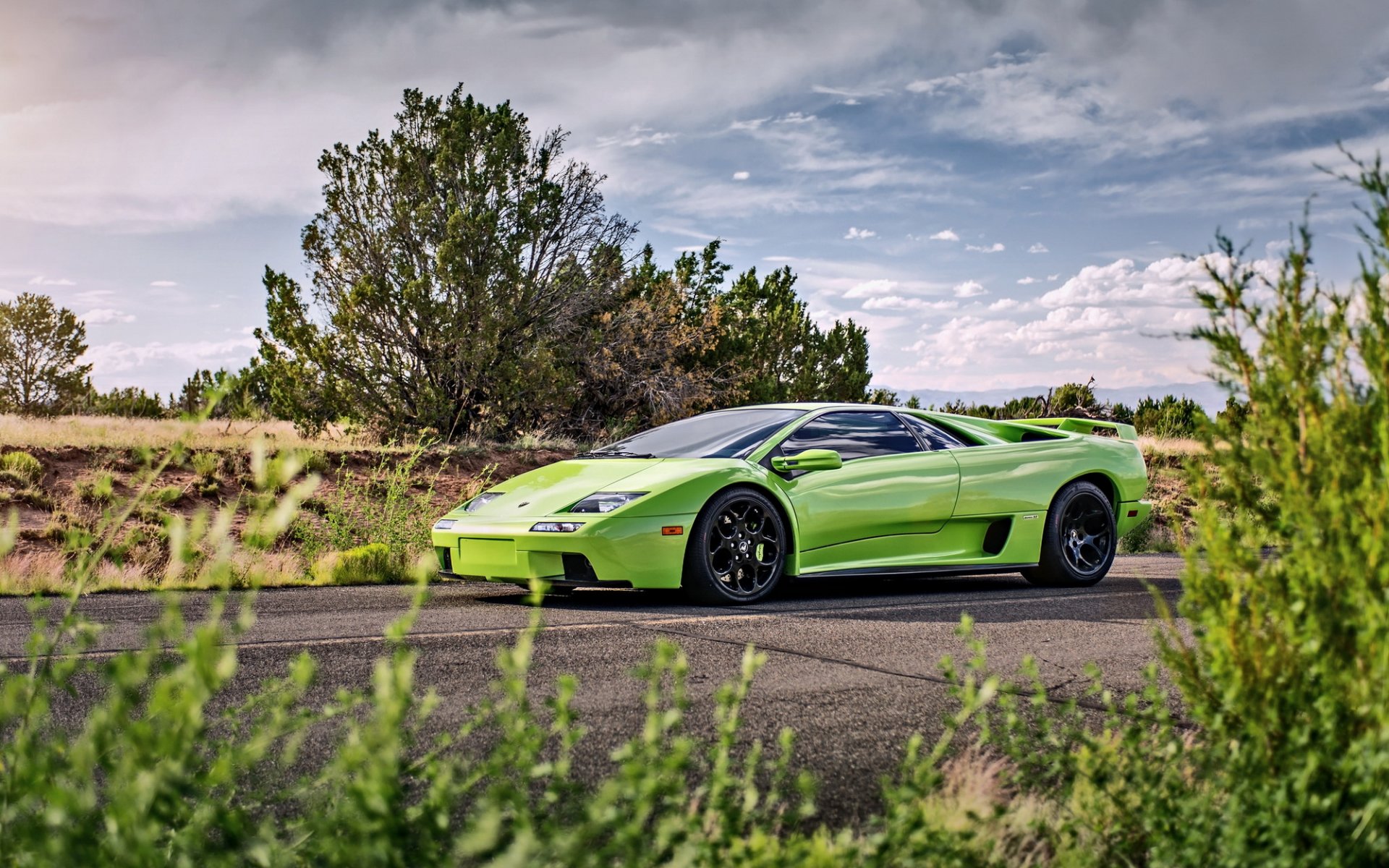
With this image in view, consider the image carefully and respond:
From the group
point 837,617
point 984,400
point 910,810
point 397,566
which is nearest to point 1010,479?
point 837,617

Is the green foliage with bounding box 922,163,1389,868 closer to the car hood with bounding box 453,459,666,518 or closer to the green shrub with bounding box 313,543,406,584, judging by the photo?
the car hood with bounding box 453,459,666,518

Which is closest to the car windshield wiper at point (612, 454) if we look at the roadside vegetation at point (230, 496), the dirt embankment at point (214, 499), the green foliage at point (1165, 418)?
the roadside vegetation at point (230, 496)

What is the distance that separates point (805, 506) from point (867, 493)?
1.86ft

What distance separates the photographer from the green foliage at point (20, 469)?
13.1 m

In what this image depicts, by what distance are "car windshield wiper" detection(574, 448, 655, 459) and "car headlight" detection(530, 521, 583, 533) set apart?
1.24 m

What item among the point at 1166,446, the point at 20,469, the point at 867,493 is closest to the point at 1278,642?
the point at 867,493

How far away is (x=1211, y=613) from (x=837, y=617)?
14.7 feet

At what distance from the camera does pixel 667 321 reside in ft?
81.3

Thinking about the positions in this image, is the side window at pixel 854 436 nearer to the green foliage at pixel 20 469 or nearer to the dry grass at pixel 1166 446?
the green foliage at pixel 20 469

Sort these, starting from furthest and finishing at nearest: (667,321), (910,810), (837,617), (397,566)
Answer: (667,321) → (397,566) → (837,617) → (910,810)

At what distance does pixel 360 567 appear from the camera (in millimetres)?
9547

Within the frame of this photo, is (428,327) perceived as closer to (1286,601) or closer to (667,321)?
(667,321)

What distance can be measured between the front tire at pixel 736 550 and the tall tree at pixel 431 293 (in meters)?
11.0

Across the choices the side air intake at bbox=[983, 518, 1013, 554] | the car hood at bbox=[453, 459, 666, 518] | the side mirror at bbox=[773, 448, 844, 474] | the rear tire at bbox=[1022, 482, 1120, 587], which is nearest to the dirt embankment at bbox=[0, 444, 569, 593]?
the car hood at bbox=[453, 459, 666, 518]
